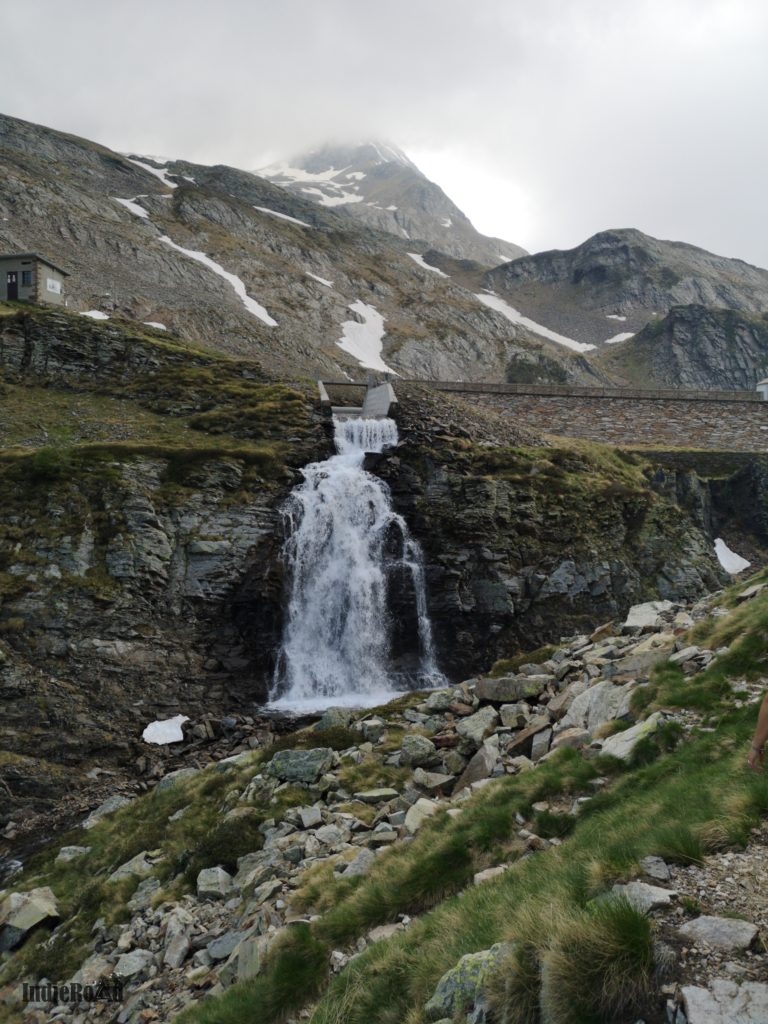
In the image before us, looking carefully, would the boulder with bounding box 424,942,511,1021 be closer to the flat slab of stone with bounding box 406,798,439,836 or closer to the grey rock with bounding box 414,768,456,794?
the flat slab of stone with bounding box 406,798,439,836

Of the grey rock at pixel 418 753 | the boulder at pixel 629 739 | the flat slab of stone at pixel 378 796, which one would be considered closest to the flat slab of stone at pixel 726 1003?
the boulder at pixel 629 739

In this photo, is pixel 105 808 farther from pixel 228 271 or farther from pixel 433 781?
pixel 228 271

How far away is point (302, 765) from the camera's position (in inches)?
520

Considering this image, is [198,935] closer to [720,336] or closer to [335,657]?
[335,657]

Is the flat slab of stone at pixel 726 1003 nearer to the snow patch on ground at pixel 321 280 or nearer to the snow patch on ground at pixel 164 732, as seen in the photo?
the snow patch on ground at pixel 164 732

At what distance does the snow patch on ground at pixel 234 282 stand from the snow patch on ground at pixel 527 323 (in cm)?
6021

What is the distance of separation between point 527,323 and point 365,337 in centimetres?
5797

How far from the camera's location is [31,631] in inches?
933

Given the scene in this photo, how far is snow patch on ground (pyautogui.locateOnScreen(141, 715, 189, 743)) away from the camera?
22.2 metres

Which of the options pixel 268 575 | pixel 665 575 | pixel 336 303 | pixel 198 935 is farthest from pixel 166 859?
pixel 336 303

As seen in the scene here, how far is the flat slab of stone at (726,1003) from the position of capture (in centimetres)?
326

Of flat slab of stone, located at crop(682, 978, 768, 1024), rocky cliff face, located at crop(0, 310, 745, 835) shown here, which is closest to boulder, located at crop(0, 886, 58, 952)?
rocky cliff face, located at crop(0, 310, 745, 835)

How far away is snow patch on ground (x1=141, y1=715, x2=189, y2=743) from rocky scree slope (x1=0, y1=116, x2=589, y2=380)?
50.4m

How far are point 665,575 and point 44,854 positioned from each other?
32.8 m
